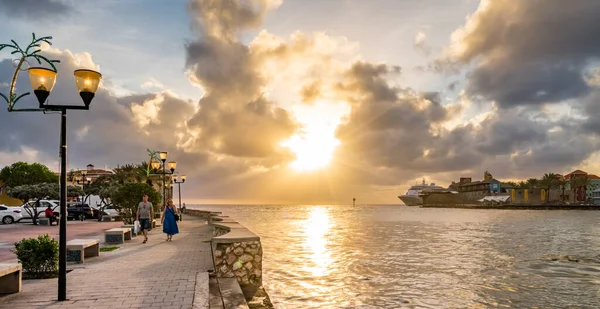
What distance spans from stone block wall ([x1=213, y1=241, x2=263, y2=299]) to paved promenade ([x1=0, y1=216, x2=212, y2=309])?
72 cm

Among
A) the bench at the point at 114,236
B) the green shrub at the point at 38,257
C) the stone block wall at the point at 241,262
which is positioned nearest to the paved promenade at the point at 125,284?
the green shrub at the point at 38,257

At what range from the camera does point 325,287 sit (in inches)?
485

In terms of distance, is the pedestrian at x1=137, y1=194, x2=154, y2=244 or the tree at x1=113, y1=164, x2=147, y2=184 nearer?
the pedestrian at x1=137, y1=194, x2=154, y2=244

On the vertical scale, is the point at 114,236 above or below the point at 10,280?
below

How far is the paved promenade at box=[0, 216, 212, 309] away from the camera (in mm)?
7363

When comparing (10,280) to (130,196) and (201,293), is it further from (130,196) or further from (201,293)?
(130,196)

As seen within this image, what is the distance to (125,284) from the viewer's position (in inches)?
351

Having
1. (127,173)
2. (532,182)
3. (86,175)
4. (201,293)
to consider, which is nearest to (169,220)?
(201,293)

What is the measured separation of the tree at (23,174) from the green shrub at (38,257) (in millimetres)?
88160

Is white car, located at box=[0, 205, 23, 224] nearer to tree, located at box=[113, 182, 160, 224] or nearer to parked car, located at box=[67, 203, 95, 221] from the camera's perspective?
parked car, located at box=[67, 203, 95, 221]

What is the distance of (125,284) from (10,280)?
2.06 meters

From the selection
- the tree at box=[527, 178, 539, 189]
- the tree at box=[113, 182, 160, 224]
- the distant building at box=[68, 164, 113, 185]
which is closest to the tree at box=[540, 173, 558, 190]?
the tree at box=[527, 178, 539, 189]

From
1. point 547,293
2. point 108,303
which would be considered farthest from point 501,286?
point 108,303

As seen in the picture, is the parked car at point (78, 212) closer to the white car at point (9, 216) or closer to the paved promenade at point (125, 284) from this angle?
the white car at point (9, 216)
